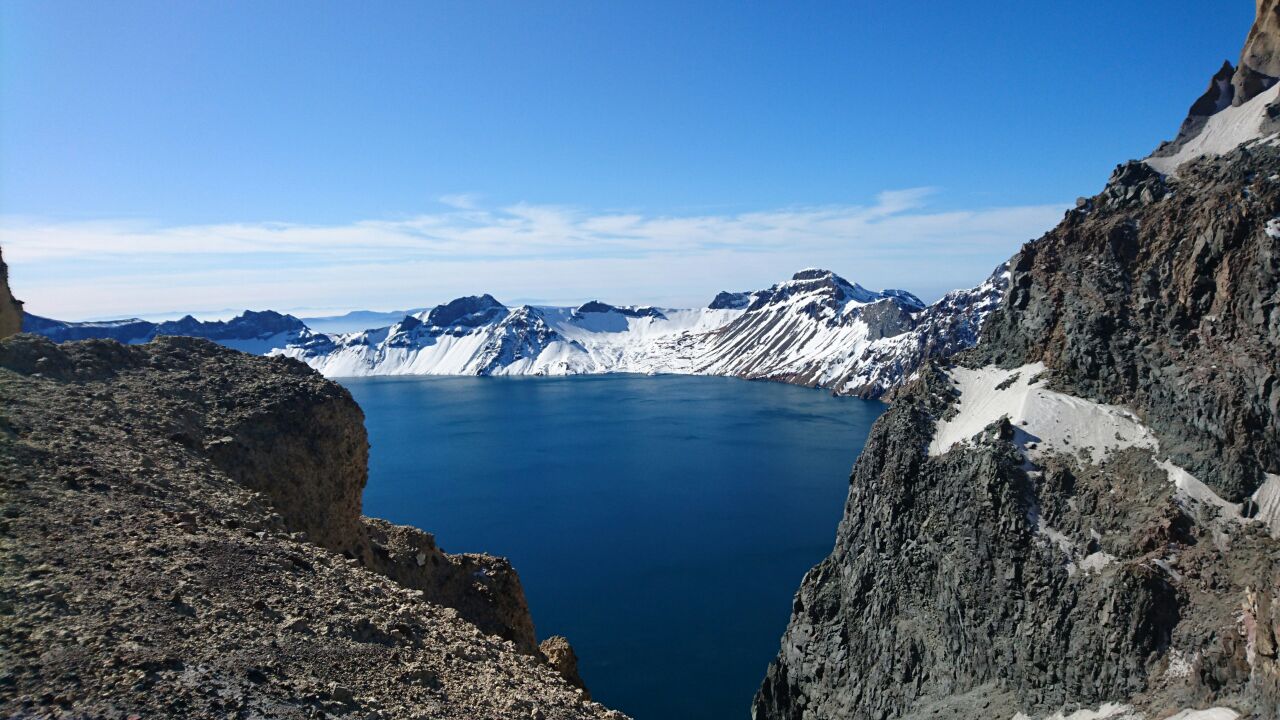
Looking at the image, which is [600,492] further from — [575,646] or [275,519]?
[275,519]

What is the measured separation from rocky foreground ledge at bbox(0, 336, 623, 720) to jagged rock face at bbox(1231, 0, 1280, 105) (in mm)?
62837

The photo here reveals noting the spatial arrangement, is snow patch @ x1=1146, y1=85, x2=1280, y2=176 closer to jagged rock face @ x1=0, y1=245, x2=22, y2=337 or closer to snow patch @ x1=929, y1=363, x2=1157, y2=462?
snow patch @ x1=929, y1=363, x2=1157, y2=462

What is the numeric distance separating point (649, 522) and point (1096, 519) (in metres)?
52.7

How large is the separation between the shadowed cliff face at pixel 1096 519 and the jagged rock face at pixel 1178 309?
10 centimetres

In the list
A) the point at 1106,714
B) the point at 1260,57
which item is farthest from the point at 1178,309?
the point at 1260,57

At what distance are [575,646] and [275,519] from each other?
132 ft

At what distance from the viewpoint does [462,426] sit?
543 feet

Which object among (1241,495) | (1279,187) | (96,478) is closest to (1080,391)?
(1241,495)

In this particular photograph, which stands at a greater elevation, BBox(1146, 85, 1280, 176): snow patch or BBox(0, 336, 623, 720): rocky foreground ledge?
BBox(1146, 85, 1280, 176): snow patch

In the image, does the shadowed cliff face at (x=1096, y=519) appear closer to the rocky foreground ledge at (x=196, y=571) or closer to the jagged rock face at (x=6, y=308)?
the rocky foreground ledge at (x=196, y=571)

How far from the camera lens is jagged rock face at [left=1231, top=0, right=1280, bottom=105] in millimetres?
50688

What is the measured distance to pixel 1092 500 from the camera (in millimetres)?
36281

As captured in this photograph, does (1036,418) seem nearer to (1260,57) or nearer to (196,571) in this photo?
(1260,57)

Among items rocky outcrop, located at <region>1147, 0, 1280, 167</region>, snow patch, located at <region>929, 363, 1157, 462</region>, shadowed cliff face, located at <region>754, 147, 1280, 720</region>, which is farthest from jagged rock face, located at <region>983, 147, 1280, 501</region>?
rocky outcrop, located at <region>1147, 0, 1280, 167</region>
